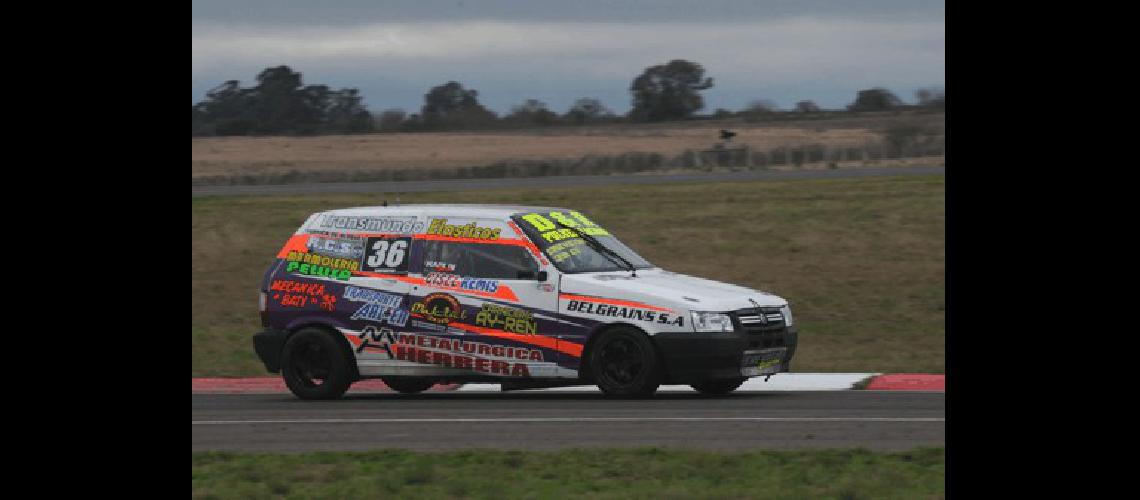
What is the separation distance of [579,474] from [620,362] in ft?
14.3

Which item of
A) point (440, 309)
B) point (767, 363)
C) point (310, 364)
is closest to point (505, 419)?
point (440, 309)

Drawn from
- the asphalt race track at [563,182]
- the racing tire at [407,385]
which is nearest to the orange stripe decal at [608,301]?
the racing tire at [407,385]

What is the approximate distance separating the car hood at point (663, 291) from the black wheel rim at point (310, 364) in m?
2.26

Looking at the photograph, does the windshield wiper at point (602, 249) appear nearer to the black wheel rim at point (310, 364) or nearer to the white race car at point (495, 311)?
the white race car at point (495, 311)

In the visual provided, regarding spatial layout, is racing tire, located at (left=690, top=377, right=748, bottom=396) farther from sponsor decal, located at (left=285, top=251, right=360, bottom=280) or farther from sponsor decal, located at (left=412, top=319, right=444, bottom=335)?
sponsor decal, located at (left=285, top=251, right=360, bottom=280)

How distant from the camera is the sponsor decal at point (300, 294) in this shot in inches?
569

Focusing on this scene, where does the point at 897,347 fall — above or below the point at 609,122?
below

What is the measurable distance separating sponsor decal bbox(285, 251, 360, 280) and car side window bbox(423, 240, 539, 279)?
2.32 ft

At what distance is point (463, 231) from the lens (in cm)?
1433
